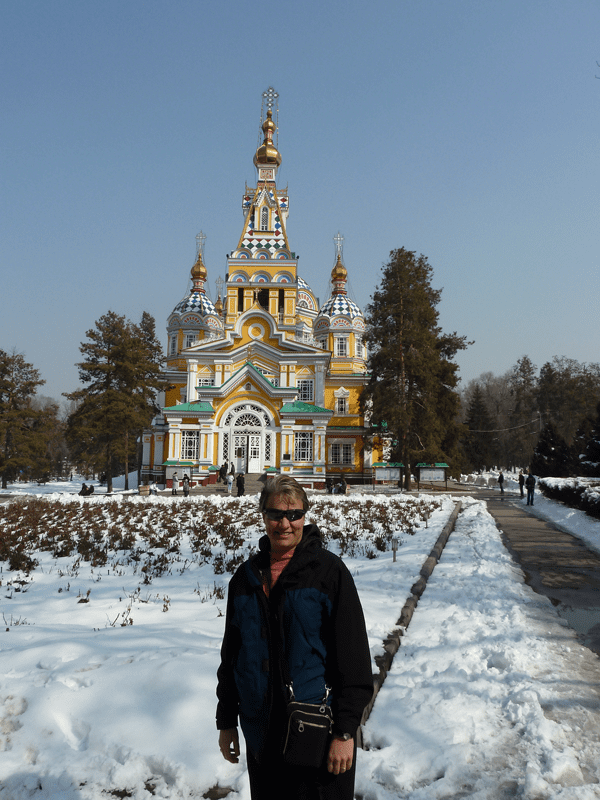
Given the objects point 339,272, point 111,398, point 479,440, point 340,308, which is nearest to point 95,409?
point 111,398

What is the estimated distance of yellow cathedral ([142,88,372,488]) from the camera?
113 ft

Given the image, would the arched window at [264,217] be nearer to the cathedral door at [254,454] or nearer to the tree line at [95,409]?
the tree line at [95,409]

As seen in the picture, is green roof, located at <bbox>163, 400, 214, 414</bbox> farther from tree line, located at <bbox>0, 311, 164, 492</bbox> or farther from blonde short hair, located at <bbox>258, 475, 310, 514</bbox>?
blonde short hair, located at <bbox>258, 475, 310, 514</bbox>

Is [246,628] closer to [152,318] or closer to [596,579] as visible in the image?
[596,579]

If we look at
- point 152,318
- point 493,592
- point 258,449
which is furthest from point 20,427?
point 493,592

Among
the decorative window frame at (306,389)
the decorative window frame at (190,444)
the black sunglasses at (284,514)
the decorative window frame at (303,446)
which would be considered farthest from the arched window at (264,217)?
the black sunglasses at (284,514)

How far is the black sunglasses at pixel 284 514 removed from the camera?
8.55 feet

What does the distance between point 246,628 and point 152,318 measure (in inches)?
2468

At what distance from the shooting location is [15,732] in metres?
3.66

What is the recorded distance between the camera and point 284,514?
103 inches

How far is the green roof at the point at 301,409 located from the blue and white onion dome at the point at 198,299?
48.5ft

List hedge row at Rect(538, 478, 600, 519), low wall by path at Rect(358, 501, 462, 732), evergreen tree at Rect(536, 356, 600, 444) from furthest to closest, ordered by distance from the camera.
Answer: evergreen tree at Rect(536, 356, 600, 444)
hedge row at Rect(538, 478, 600, 519)
low wall by path at Rect(358, 501, 462, 732)

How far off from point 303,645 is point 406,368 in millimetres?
30871

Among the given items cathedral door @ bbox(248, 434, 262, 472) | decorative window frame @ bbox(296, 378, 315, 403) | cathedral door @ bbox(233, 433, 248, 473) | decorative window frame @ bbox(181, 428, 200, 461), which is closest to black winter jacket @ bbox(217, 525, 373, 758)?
cathedral door @ bbox(248, 434, 262, 472)
